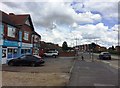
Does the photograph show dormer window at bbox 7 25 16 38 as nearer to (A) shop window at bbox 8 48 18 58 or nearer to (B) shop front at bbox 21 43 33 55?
(A) shop window at bbox 8 48 18 58

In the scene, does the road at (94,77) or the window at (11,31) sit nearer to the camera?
the road at (94,77)

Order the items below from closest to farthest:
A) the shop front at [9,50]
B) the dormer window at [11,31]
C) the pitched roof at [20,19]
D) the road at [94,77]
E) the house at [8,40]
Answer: the road at [94,77], the house at [8,40], the shop front at [9,50], the dormer window at [11,31], the pitched roof at [20,19]

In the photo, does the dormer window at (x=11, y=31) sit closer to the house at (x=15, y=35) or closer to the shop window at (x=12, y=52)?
the house at (x=15, y=35)

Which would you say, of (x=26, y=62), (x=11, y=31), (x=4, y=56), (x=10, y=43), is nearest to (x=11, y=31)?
(x=11, y=31)

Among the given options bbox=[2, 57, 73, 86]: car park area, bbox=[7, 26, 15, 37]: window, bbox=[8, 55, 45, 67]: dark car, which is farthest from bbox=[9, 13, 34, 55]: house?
bbox=[2, 57, 73, 86]: car park area

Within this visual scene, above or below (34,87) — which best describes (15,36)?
above

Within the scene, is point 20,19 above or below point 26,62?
above

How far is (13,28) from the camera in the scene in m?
34.7

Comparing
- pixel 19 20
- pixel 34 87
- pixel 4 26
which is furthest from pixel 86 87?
pixel 19 20

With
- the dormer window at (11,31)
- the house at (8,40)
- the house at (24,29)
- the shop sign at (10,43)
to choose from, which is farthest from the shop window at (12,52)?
the house at (24,29)

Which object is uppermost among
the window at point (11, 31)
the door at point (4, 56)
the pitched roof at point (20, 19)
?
the pitched roof at point (20, 19)

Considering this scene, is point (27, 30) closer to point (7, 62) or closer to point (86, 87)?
point (7, 62)

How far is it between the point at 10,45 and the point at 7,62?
8.66 ft

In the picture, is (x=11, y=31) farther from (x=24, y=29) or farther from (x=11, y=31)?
(x=24, y=29)
